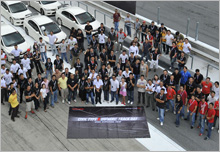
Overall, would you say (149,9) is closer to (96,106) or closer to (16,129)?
(96,106)

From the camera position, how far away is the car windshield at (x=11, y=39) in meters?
20.5

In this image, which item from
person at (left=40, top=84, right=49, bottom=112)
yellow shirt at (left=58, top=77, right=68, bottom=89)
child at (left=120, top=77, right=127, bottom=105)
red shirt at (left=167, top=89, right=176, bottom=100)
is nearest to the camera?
red shirt at (left=167, top=89, right=176, bottom=100)

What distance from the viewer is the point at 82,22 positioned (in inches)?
896

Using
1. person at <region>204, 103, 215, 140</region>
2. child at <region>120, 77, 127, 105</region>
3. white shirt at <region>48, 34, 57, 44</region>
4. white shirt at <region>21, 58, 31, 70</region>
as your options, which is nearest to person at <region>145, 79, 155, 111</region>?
child at <region>120, 77, 127, 105</region>

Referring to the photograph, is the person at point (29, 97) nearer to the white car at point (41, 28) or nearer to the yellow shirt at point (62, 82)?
the yellow shirt at point (62, 82)

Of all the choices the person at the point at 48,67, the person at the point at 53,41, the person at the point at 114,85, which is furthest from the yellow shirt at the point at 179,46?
the person at the point at 53,41

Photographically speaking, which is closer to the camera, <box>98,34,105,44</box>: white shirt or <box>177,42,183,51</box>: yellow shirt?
<box>177,42,183,51</box>: yellow shirt

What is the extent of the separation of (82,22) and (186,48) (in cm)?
761

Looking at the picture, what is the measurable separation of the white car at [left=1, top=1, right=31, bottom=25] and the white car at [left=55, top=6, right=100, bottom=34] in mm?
2802

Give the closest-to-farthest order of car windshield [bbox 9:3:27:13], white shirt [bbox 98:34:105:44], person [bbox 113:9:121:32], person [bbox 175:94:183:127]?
person [bbox 175:94:183:127]
white shirt [bbox 98:34:105:44]
person [bbox 113:9:121:32]
car windshield [bbox 9:3:27:13]

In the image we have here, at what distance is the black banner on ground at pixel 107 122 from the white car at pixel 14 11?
35.9 ft

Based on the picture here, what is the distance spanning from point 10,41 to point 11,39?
0.17 metres

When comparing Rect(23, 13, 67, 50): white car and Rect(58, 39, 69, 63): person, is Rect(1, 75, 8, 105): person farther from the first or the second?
Rect(23, 13, 67, 50): white car

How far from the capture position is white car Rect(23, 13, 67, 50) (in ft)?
70.7
